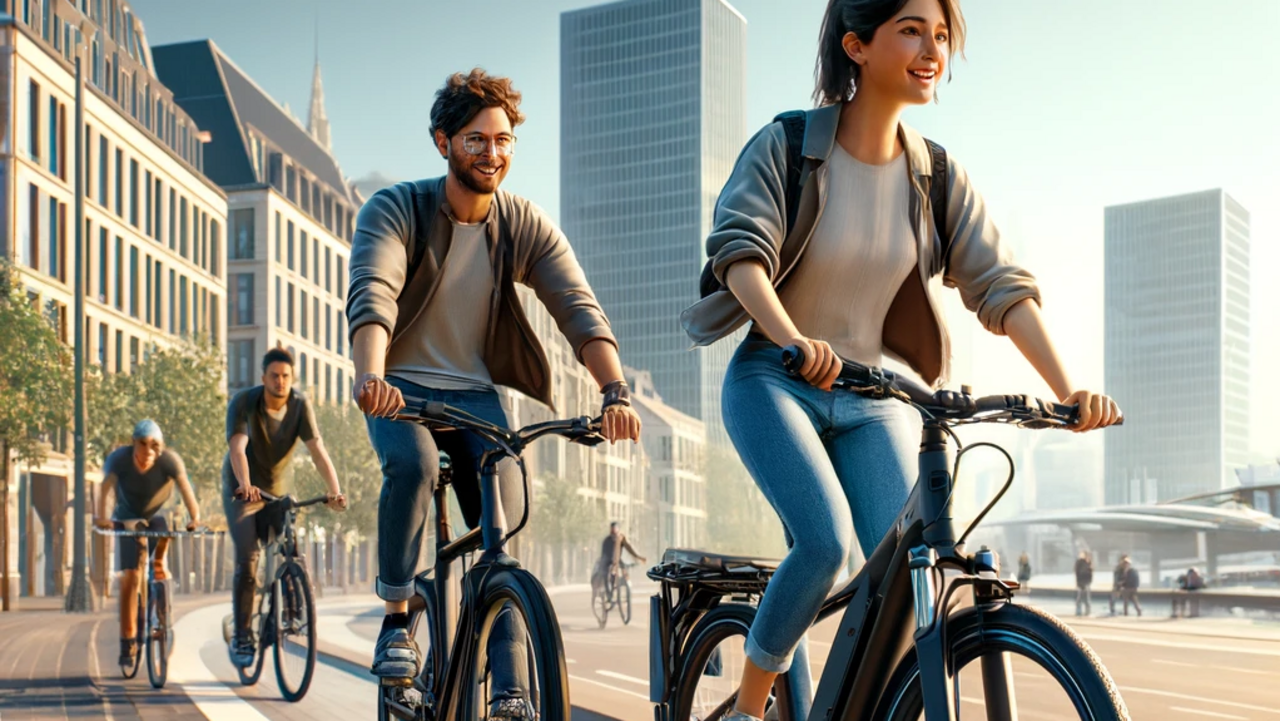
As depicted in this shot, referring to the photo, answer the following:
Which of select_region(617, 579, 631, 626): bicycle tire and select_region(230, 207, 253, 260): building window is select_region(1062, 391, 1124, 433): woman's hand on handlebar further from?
select_region(230, 207, 253, 260): building window

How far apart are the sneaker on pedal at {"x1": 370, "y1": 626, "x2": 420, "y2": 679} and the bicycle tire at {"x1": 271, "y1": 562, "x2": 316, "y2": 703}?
3068 millimetres

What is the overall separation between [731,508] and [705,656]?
103997 millimetres

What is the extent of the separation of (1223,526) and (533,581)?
65.7 m

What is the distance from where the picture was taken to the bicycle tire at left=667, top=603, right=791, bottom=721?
344cm

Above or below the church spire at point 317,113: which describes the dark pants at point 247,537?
below

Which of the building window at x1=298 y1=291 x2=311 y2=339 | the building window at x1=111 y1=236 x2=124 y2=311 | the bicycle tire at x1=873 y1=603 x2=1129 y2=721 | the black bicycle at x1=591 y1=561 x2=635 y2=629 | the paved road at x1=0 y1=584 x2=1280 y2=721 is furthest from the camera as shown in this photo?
the building window at x1=298 y1=291 x2=311 y2=339

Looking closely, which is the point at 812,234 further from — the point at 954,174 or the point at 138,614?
the point at 138,614

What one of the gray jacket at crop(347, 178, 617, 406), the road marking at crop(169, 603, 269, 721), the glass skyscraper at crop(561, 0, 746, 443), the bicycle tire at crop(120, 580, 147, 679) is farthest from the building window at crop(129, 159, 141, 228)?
the glass skyscraper at crop(561, 0, 746, 443)

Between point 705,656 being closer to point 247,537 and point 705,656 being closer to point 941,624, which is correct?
point 941,624

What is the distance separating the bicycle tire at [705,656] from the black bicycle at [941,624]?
1.33ft

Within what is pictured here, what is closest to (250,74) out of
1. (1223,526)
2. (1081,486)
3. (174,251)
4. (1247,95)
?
(174,251)

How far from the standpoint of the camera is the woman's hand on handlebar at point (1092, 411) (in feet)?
8.85

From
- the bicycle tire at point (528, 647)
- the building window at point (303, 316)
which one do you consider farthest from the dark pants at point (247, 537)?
the building window at point (303, 316)

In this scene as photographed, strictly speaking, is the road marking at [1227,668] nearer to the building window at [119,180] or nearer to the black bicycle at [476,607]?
the black bicycle at [476,607]
